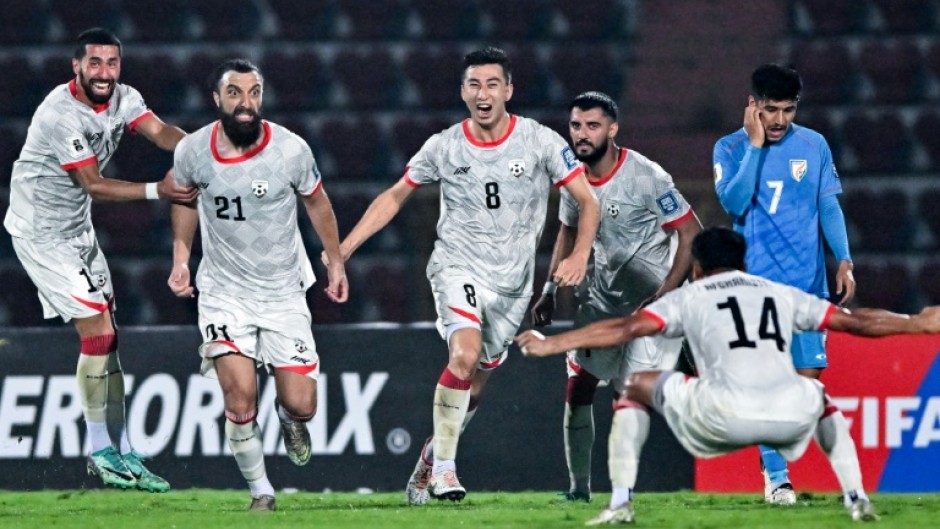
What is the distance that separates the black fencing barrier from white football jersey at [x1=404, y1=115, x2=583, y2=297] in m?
1.65

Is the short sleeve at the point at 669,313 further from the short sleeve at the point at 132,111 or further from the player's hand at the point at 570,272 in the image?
the short sleeve at the point at 132,111

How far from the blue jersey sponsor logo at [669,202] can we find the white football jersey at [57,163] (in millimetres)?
2566

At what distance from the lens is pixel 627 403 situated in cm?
636

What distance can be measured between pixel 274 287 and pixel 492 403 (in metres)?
2.07

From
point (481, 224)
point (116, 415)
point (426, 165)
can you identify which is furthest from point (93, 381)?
point (481, 224)

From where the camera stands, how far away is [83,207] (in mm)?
8164

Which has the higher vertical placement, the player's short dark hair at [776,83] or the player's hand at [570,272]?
the player's short dark hair at [776,83]

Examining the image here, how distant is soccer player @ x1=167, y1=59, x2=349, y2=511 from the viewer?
24.3 feet

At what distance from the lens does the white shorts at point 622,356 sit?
8.01 m

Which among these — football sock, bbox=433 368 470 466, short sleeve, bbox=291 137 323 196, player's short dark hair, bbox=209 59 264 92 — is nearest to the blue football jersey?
football sock, bbox=433 368 470 466

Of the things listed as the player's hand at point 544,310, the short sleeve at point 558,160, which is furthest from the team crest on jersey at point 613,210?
the player's hand at point 544,310

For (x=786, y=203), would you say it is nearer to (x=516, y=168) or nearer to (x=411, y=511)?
(x=516, y=168)

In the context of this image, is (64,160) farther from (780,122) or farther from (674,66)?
(674,66)

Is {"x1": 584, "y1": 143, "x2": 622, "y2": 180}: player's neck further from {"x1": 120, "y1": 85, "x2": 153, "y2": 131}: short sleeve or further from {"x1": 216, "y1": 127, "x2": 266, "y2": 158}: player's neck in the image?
{"x1": 120, "y1": 85, "x2": 153, "y2": 131}: short sleeve
